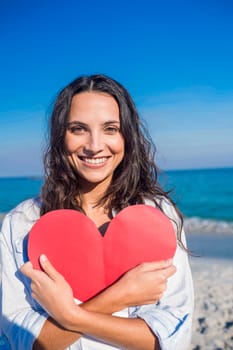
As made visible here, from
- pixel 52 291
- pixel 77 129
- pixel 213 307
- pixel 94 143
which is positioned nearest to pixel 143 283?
pixel 52 291

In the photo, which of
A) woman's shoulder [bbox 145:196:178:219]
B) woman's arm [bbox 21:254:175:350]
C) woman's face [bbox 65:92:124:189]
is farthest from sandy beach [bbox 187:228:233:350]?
woman's face [bbox 65:92:124:189]

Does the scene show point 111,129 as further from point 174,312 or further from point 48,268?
point 174,312

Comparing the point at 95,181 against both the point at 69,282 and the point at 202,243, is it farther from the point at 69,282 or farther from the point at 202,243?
the point at 202,243

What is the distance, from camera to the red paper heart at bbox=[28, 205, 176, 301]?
154 cm

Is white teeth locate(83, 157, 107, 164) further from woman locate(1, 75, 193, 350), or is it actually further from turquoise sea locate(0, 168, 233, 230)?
turquoise sea locate(0, 168, 233, 230)

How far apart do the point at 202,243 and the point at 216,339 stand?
19.3 ft

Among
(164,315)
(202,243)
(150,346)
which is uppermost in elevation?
(164,315)

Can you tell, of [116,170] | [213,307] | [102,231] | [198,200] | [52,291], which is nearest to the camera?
[52,291]

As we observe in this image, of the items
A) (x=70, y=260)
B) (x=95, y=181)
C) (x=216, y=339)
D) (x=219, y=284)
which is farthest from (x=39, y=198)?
(x=219, y=284)

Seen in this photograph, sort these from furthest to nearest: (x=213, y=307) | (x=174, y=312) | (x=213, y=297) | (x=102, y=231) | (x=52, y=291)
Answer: (x=213, y=297) < (x=213, y=307) < (x=102, y=231) < (x=174, y=312) < (x=52, y=291)

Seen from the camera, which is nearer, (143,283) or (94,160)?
(143,283)

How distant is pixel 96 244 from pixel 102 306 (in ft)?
0.75

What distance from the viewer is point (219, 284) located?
19.4 feet

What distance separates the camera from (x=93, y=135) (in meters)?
1.68
